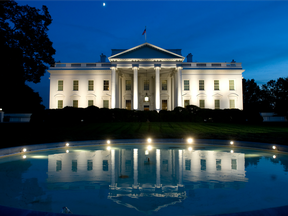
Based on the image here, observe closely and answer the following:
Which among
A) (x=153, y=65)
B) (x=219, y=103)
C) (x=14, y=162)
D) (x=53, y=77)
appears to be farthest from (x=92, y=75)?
(x=14, y=162)

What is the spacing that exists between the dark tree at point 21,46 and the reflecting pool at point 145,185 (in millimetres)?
15134

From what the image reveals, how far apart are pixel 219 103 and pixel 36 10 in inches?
1323

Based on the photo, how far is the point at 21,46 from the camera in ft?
72.9

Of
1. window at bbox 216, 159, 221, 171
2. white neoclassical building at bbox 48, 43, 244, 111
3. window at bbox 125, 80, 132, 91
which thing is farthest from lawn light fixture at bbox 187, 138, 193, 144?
window at bbox 125, 80, 132, 91

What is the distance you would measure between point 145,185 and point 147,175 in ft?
3.09

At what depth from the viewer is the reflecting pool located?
410cm

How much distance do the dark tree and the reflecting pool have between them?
49.7 ft

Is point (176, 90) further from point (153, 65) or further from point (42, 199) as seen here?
point (42, 199)

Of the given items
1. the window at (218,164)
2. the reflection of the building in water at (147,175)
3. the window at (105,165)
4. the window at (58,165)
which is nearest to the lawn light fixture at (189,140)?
the reflection of the building in water at (147,175)

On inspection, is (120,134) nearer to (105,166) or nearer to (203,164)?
(105,166)

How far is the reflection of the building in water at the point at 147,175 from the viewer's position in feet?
16.3

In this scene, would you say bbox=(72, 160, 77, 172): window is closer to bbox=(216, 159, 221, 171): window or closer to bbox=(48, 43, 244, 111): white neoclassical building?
bbox=(216, 159, 221, 171): window

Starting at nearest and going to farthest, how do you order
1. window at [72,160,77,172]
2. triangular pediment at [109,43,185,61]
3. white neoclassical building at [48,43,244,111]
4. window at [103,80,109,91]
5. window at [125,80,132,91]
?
window at [72,160,77,172]
triangular pediment at [109,43,185,61]
white neoclassical building at [48,43,244,111]
window at [103,80,109,91]
window at [125,80,132,91]

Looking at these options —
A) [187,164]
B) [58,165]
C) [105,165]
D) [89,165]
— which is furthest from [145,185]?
[58,165]
